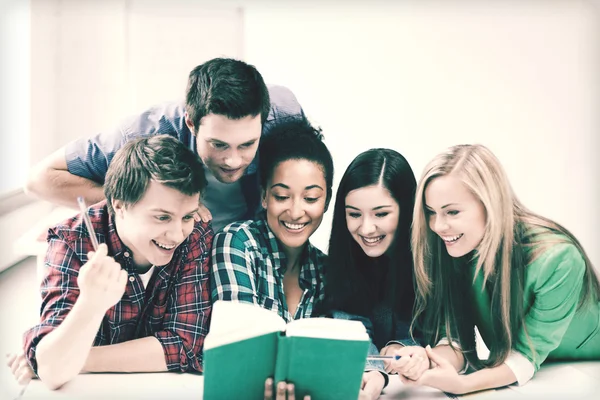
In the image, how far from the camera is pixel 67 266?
1.35m

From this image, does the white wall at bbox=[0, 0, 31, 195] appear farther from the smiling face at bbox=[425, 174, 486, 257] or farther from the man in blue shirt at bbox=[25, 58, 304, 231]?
the smiling face at bbox=[425, 174, 486, 257]

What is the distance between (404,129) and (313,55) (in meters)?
0.25

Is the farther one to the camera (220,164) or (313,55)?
(313,55)

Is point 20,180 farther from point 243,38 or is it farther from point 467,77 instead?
point 467,77

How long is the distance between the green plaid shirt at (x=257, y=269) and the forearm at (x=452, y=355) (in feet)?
0.90

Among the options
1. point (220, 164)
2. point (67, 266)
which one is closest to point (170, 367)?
point (67, 266)

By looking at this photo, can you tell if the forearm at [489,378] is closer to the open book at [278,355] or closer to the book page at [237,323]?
the open book at [278,355]

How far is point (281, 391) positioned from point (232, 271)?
0.87ft

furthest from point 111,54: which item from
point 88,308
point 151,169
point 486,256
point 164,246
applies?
point 486,256

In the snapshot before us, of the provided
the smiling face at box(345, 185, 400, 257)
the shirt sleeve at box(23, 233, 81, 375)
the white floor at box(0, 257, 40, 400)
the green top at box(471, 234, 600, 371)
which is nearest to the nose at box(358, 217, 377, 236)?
the smiling face at box(345, 185, 400, 257)

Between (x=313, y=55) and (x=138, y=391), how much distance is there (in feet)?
2.57

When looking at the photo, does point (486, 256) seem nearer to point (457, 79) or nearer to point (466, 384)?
point (466, 384)

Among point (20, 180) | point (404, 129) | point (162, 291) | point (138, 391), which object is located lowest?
point (138, 391)

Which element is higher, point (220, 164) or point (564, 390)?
point (220, 164)
